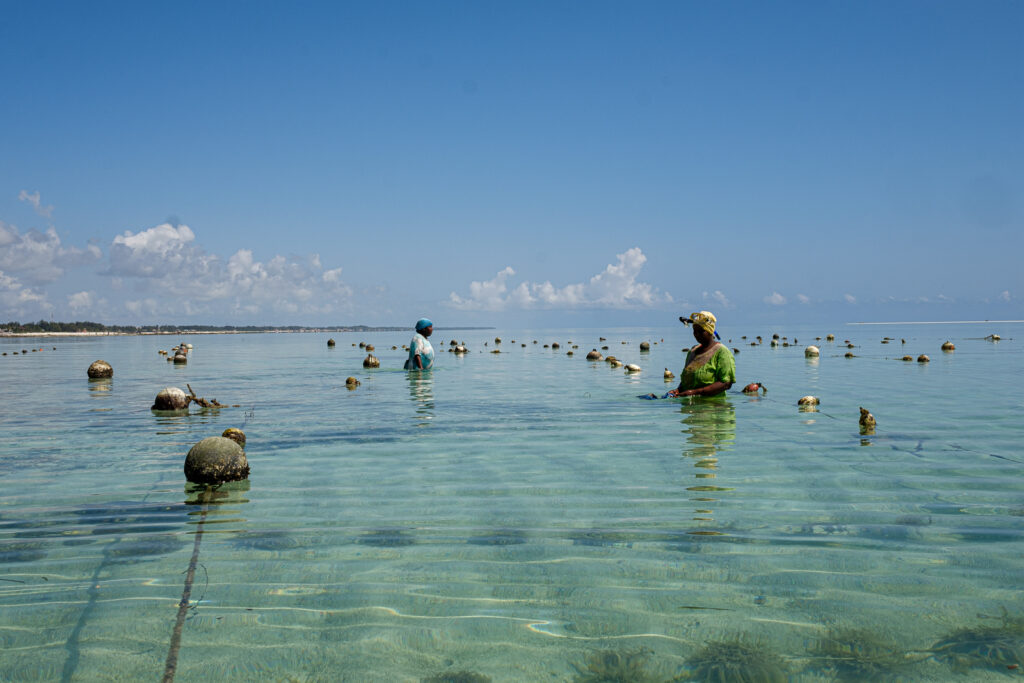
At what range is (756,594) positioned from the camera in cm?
582

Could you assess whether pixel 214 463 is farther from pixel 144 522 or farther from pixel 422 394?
pixel 422 394

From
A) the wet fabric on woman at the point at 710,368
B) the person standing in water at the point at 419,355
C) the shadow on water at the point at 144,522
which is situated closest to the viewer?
the shadow on water at the point at 144,522

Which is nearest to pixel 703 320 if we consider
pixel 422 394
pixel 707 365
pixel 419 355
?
pixel 707 365

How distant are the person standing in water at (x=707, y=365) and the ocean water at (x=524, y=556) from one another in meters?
3.62

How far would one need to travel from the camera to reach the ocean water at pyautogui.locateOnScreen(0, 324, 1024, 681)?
4.93 meters

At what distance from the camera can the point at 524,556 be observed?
6.88m

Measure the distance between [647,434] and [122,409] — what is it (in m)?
16.0

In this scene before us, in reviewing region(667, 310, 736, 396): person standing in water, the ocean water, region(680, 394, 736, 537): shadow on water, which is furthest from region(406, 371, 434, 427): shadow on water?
region(667, 310, 736, 396): person standing in water

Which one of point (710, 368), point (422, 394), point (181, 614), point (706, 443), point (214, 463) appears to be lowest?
point (181, 614)

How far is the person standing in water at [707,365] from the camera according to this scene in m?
18.2

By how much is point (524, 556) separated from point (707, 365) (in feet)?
41.9

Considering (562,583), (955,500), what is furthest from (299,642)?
(955,500)

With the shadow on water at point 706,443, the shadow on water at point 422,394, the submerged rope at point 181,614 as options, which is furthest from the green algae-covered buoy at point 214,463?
the shadow on water at point 706,443

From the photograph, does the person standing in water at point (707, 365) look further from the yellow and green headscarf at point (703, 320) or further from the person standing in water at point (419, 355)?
the person standing in water at point (419, 355)
